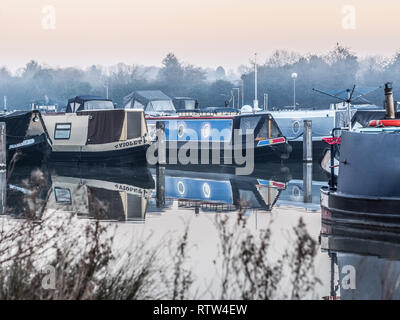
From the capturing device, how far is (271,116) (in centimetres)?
3047

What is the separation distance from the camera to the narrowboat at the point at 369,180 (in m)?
12.7

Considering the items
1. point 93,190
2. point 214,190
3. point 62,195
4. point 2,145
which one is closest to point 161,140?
point 2,145

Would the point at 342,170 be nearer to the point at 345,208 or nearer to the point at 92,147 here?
the point at 345,208

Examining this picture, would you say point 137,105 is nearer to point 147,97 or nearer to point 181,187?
point 147,97

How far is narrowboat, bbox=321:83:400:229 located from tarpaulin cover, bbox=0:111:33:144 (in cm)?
1860

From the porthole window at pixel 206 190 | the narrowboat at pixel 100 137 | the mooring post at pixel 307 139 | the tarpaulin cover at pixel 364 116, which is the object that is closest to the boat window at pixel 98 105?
the narrowboat at pixel 100 137

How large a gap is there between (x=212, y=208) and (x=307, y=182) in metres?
6.81

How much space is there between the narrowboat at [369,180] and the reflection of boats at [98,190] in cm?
385

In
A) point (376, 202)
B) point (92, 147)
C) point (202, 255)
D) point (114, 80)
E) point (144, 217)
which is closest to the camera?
point (202, 255)

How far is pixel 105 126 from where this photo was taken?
29.8 metres

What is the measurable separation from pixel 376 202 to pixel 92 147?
60.4 feet

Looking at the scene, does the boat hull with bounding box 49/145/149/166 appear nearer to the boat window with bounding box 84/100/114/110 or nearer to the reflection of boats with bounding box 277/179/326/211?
the reflection of boats with bounding box 277/179/326/211

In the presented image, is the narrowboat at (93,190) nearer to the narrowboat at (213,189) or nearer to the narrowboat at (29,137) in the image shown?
the narrowboat at (213,189)

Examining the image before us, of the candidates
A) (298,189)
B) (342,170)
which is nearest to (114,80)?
(298,189)
